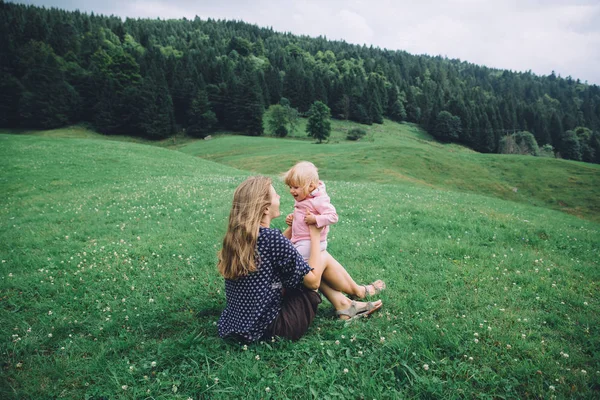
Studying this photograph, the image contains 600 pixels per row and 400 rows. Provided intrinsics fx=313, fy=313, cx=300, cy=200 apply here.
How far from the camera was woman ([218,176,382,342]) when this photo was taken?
4.34 meters

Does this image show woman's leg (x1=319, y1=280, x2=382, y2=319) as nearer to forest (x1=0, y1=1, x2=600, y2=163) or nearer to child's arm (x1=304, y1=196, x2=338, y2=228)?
child's arm (x1=304, y1=196, x2=338, y2=228)

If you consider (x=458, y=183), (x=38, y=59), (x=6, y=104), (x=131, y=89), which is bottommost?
(x=458, y=183)

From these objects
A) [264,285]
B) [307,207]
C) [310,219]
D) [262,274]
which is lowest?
[264,285]

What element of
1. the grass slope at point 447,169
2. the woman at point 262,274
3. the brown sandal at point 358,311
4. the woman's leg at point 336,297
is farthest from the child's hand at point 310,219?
the grass slope at point 447,169

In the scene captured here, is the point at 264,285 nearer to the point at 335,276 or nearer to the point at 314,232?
the point at 314,232

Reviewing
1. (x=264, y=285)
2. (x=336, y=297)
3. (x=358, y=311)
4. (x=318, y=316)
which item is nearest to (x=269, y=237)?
(x=264, y=285)

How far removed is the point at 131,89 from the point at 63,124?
19156mm

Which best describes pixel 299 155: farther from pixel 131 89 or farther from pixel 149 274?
pixel 131 89

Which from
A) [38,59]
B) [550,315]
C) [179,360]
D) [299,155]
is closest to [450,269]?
[550,315]

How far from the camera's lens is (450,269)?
24.7ft

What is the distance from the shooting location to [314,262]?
4.91m

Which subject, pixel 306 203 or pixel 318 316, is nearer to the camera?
pixel 306 203

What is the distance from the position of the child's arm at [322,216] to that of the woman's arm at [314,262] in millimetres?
146

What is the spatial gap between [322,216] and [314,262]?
74 cm
